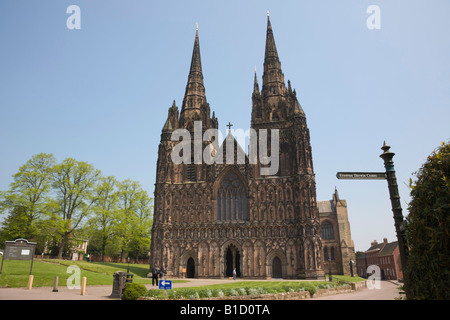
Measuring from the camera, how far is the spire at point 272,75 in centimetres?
5338

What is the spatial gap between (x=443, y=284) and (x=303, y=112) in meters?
42.8

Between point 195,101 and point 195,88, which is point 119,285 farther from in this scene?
point 195,88

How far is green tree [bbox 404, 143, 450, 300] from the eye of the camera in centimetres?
527

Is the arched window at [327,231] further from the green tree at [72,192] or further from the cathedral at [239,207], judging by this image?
the green tree at [72,192]

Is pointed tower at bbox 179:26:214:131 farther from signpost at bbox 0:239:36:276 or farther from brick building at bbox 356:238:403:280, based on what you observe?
brick building at bbox 356:238:403:280

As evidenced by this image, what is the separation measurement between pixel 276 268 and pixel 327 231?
26.2 metres

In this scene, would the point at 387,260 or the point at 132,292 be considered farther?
the point at 387,260

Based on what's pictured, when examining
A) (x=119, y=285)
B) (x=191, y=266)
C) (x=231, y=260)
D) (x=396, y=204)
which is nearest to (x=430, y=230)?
(x=396, y=204)

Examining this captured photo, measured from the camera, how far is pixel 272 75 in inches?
2157

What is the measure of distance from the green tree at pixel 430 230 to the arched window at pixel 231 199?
125 feet

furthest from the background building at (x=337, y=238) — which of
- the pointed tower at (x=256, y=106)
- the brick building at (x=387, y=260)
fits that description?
the pointed tower at (x=256, y=106)
